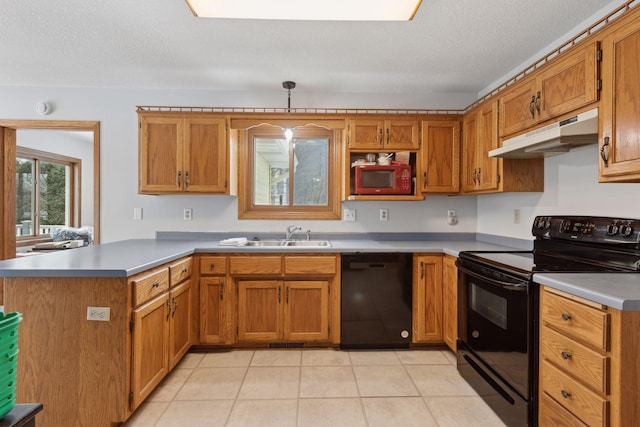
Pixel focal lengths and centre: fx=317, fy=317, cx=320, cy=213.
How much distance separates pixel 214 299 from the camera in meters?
2.50

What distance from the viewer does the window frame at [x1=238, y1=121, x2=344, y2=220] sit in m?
3.08

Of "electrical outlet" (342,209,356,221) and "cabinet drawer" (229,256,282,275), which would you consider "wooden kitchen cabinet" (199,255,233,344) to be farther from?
"electrical outlet" (342,209,356,221)

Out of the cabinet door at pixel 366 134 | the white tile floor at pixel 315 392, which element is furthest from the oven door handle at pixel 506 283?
the cabinet door at pixel 366 134

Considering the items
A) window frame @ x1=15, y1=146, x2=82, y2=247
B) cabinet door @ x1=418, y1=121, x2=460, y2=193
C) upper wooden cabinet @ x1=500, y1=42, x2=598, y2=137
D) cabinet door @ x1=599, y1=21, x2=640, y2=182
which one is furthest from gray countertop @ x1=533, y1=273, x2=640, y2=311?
window frame @ x1=15, y1=146, x2=82, y2=247

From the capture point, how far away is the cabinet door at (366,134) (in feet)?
9.12

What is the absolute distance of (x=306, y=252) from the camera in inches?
98.5

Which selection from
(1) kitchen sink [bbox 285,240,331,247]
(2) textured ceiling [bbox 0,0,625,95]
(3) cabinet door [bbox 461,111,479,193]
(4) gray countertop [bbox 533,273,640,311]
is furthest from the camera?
(1) kitchen sink [bbox 285,240,331,247]

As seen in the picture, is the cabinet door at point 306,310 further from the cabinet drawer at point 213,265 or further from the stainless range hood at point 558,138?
the stainless range hood at point 558,138

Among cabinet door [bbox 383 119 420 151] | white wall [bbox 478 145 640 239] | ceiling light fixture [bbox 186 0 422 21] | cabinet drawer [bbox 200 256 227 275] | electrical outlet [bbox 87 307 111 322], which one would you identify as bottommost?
electrical outlet [bbox 87 307 111 322]

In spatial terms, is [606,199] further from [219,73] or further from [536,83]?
[219,73]

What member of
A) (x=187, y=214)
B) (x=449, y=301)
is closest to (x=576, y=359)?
(x=449, y=301)

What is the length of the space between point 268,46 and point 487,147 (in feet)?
5.95

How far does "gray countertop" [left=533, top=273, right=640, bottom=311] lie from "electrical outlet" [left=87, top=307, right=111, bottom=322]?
208 cm

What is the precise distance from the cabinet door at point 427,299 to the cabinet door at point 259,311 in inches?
42.9
